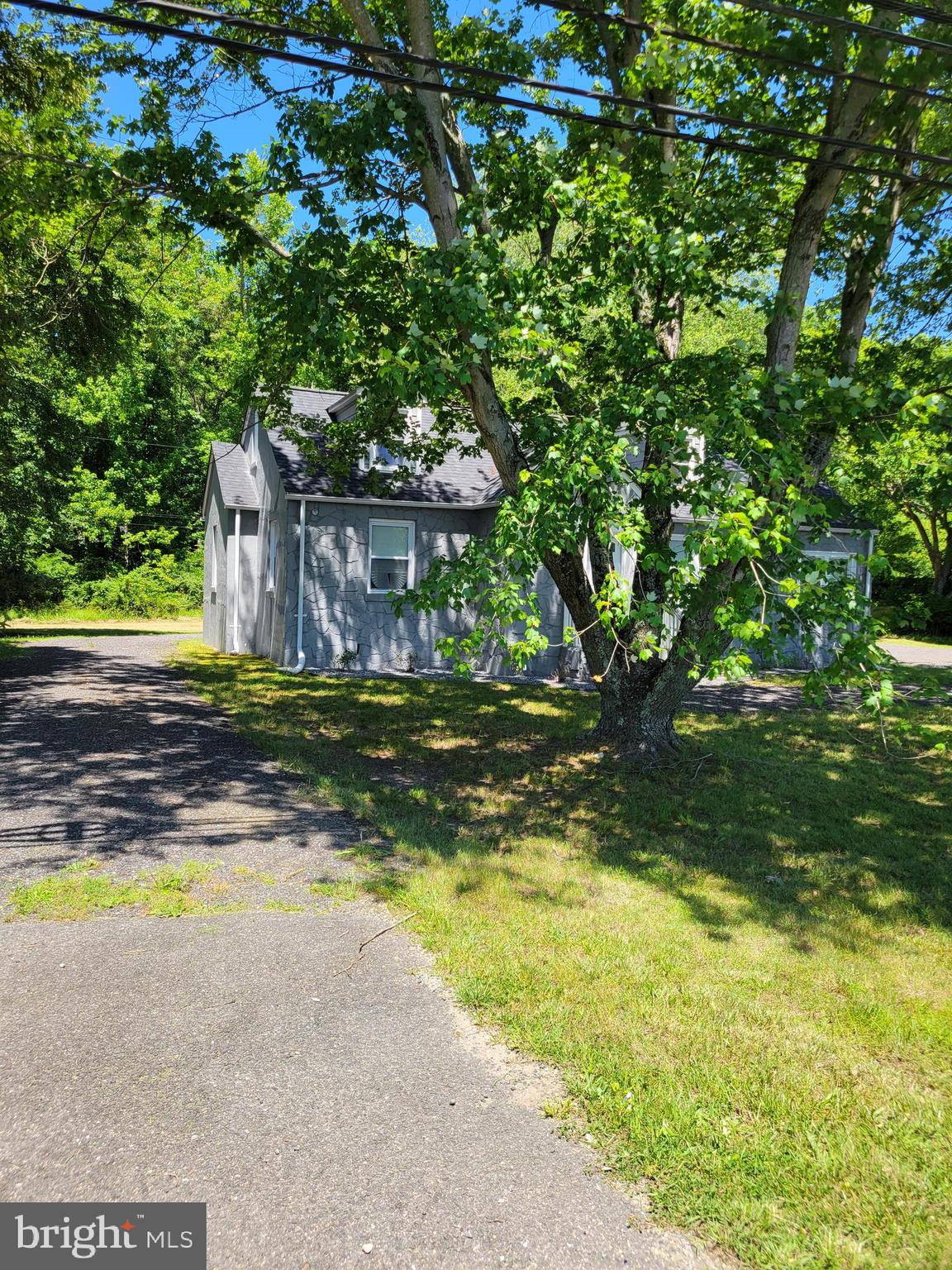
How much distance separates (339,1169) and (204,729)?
26.3 feet

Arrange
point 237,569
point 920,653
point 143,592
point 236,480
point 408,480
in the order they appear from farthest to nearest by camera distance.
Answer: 1. point 143,592
2. point 920,653
3. point 236,480
4. point 237,569
5. point 408,480

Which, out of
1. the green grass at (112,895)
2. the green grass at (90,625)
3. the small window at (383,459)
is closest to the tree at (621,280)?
the green grass at (112,895)

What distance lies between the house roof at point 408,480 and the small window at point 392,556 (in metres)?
0.64

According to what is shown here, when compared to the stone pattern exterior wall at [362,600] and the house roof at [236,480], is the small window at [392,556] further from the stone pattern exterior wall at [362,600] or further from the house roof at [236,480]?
the house roof at [236,480]

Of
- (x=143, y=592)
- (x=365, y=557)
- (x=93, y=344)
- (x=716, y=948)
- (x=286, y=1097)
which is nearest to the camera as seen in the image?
(x=286, y=1097)

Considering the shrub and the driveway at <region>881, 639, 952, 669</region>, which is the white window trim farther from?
the shrub

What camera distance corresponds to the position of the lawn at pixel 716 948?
286 centimetres

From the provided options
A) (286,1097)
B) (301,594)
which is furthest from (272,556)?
(286,1097)

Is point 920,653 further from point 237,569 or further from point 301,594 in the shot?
point 237,569

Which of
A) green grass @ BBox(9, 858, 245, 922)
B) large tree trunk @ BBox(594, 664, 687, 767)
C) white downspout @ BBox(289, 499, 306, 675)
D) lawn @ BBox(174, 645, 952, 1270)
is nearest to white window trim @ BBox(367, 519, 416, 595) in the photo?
white downspout @ BBox(289, 499, 306, 675)

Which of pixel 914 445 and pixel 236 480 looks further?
pixel 236 480

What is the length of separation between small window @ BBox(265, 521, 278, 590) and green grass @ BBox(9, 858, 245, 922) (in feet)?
39.5

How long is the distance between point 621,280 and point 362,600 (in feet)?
34.1

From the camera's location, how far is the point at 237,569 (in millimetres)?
19672
